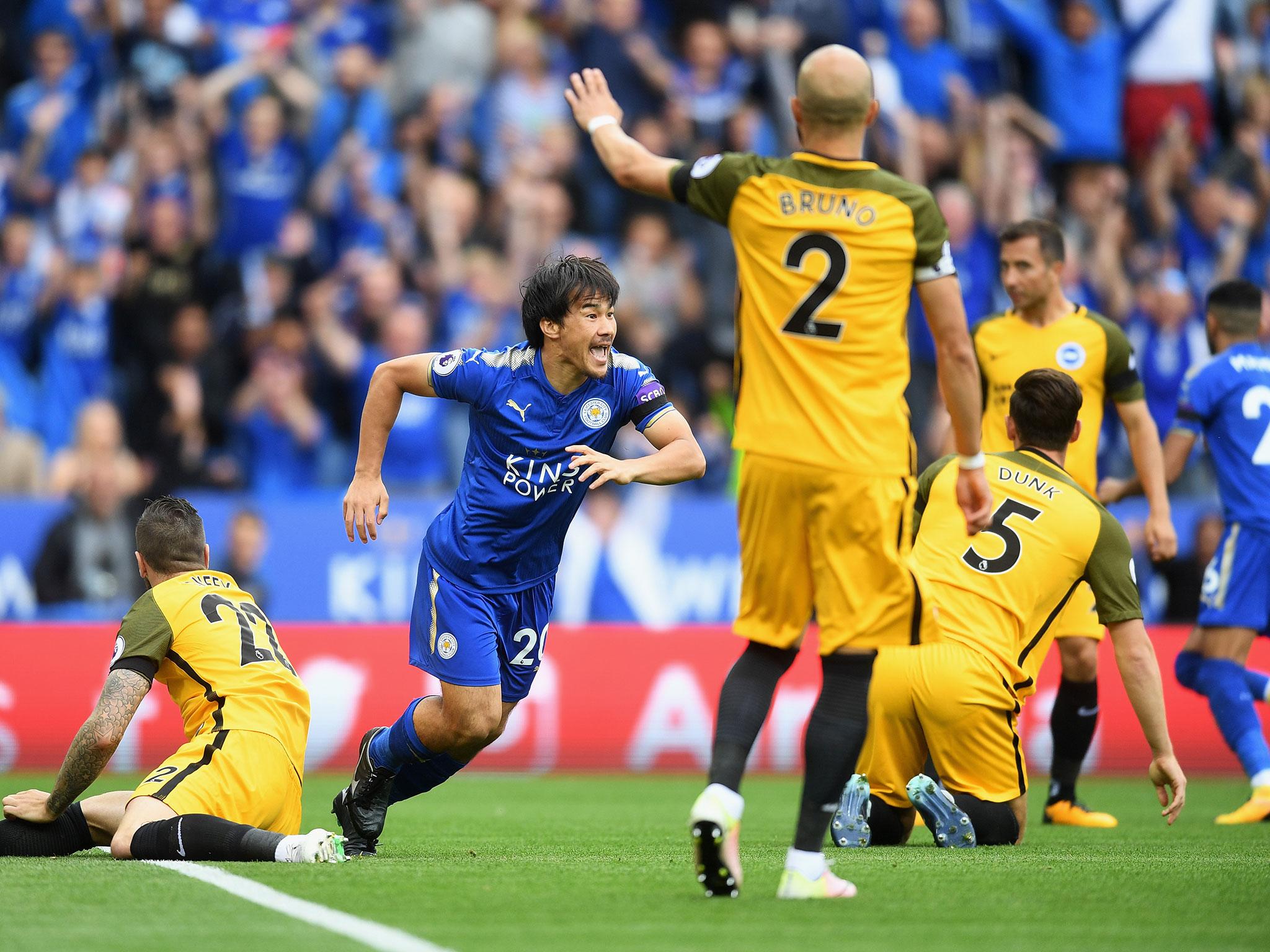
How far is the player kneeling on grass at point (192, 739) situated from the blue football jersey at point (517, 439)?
2.69 ft

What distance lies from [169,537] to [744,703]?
2.37 meters

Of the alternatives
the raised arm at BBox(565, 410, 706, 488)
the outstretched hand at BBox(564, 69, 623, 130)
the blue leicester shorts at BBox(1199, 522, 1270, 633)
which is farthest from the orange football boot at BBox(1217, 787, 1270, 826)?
the outstretched hand at BBox(564, 69, 623, 130)

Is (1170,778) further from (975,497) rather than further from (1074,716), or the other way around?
(1074,716)

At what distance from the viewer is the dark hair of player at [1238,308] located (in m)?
8.85

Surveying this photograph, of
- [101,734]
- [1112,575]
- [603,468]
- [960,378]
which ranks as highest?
[960,378]

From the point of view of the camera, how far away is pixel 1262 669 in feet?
37.6

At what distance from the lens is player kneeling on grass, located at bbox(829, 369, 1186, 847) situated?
663 centimetres

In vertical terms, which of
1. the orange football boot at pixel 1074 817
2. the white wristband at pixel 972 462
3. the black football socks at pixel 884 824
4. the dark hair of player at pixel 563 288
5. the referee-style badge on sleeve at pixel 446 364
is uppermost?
the dark hair of player at pixel 563 288

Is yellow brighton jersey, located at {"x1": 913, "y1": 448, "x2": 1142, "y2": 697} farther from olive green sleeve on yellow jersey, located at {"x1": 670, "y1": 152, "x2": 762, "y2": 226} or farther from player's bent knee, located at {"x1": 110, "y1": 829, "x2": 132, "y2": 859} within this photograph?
player's bent knee, located at {"x1": 110, "y1": 829, "x2": 132, "y2": 859}

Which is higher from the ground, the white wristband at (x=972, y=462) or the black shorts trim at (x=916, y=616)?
the white wristband at (x=972, y=462)

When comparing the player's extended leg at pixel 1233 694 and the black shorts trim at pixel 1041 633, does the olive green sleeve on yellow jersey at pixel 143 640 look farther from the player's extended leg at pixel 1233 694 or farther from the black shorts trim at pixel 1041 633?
the player's extended leg at pixel 1233 694

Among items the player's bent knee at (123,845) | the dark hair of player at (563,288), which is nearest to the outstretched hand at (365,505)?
the dark hair of player at (563,288)

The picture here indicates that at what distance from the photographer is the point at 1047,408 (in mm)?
6887

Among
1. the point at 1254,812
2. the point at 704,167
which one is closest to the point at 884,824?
the point at 1254,812
